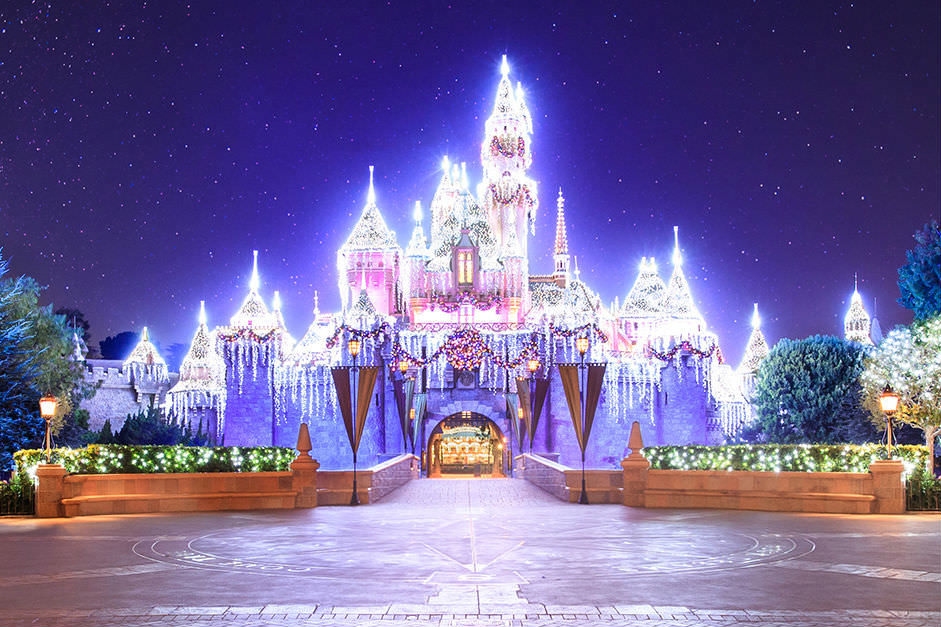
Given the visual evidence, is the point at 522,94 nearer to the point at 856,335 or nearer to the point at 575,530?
the point at 856,335

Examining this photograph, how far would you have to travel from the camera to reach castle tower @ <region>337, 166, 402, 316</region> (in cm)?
5366

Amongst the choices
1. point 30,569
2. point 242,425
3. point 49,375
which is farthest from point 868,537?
point 242,425

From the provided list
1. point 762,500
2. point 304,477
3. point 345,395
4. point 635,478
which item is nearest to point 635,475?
point 635,478

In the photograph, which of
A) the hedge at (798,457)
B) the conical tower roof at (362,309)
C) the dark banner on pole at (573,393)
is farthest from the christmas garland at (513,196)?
the hedge at (798,457)

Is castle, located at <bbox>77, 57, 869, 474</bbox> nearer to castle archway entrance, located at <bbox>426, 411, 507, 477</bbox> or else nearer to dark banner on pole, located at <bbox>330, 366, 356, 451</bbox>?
castle archway entrance, located at <bbox>426, 411, 507, 477</bbox>

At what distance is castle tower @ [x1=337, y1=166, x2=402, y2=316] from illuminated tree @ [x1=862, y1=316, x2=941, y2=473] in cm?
2679

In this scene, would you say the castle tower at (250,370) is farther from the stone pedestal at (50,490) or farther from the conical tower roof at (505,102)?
the stone pedestal at (50,490)

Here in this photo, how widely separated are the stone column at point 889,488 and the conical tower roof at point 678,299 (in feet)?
114

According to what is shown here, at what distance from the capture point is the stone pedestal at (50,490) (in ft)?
60.3

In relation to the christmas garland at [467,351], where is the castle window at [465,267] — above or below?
above

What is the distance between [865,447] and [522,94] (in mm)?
45157

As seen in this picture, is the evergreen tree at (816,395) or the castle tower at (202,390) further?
the castle tower at (202,390)

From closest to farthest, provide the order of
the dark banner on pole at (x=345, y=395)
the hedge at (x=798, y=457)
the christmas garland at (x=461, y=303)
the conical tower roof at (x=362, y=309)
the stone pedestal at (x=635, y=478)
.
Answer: the stone pedestal at (x=635, y=478), the hedge at (x=798, y=457), the dark banner on pole at (x=345, y=395), the conical tower roof at (x=362, y=309), the christmas garland at (x=461, y=303)

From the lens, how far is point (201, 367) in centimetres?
5725
